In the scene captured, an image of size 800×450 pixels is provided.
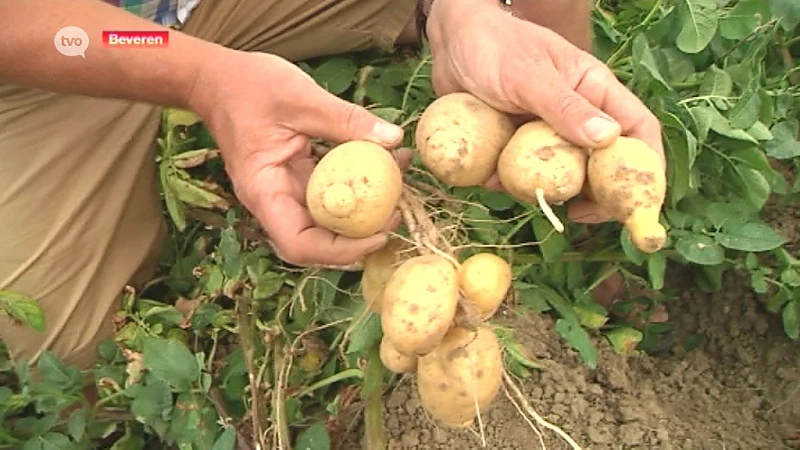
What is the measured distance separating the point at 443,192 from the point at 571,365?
1.44 ft

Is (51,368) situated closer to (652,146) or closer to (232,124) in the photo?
(232,124)

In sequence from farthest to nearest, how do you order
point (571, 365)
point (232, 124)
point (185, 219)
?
point (185, 219) < point (571, 365) < point (232, 124)

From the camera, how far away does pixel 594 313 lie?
59.1 inches

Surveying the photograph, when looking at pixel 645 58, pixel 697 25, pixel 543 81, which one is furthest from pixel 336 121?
pixel 697 25

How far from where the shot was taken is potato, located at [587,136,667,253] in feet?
3.41

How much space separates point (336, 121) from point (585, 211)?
0.32m

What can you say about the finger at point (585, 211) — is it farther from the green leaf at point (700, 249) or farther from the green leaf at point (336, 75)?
the green leaf at point (336, 75)

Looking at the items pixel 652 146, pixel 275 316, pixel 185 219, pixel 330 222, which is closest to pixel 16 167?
pixel 185 219

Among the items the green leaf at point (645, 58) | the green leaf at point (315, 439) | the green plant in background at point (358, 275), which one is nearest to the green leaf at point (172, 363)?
the green plant in background at point (358, 275)

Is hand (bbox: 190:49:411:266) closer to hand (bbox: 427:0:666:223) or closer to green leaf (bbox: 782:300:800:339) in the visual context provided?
hand (bbox: 427:0:666:223)

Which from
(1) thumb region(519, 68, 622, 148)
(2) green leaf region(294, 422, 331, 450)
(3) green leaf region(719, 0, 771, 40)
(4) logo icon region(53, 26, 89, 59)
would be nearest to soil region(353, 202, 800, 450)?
(2) green leaf region(294, 422, 331, 450)

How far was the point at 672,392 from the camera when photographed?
1.58 m

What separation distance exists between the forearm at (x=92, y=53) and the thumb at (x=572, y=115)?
1.43 feet

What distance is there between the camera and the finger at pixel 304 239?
1.13 m
